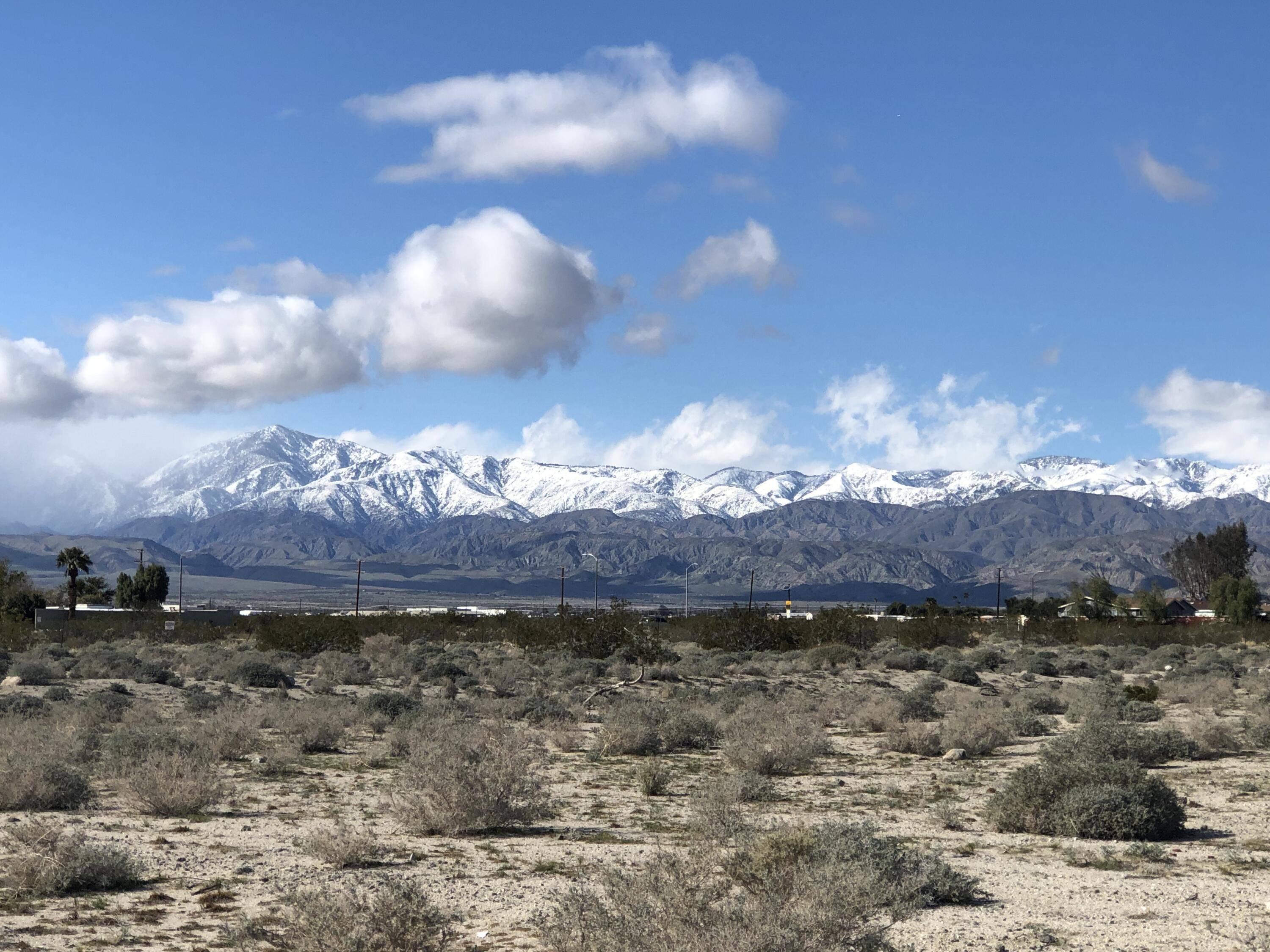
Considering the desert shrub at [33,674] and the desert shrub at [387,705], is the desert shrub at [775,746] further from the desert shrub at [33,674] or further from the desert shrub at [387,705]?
the desert shrub at [33,674]

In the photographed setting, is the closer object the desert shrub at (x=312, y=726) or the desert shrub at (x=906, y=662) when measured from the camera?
the desert shrub at (x=312, y=726)

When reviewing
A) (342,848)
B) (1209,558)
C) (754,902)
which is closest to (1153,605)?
(1209,558)

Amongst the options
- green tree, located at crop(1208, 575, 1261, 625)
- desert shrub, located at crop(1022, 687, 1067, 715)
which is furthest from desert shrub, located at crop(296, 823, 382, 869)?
green tree, located at crop(1208, 575, 1261, 625)

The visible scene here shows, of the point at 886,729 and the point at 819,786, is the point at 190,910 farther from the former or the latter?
the point at 886,729

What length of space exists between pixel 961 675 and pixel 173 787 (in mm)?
33411

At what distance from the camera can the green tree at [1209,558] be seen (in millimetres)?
132875

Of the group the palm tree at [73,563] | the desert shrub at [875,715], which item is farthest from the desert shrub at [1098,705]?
the palm tree at [73,563]

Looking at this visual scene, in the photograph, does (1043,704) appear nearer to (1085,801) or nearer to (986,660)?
(1085,801)

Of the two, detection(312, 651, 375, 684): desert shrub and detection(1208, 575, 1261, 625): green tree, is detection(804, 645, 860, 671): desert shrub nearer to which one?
detection(312, 651, 375, 684): desert shrub

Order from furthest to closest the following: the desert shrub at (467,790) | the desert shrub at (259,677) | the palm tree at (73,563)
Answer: the palm tree at (73,563), the desert shrub at (259,677), the desert shrub at (467,790)

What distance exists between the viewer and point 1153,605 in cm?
10825

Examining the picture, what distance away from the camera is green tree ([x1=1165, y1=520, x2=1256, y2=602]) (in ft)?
436

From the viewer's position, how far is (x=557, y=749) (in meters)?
24.0

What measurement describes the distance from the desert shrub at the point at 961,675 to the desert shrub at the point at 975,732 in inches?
671
